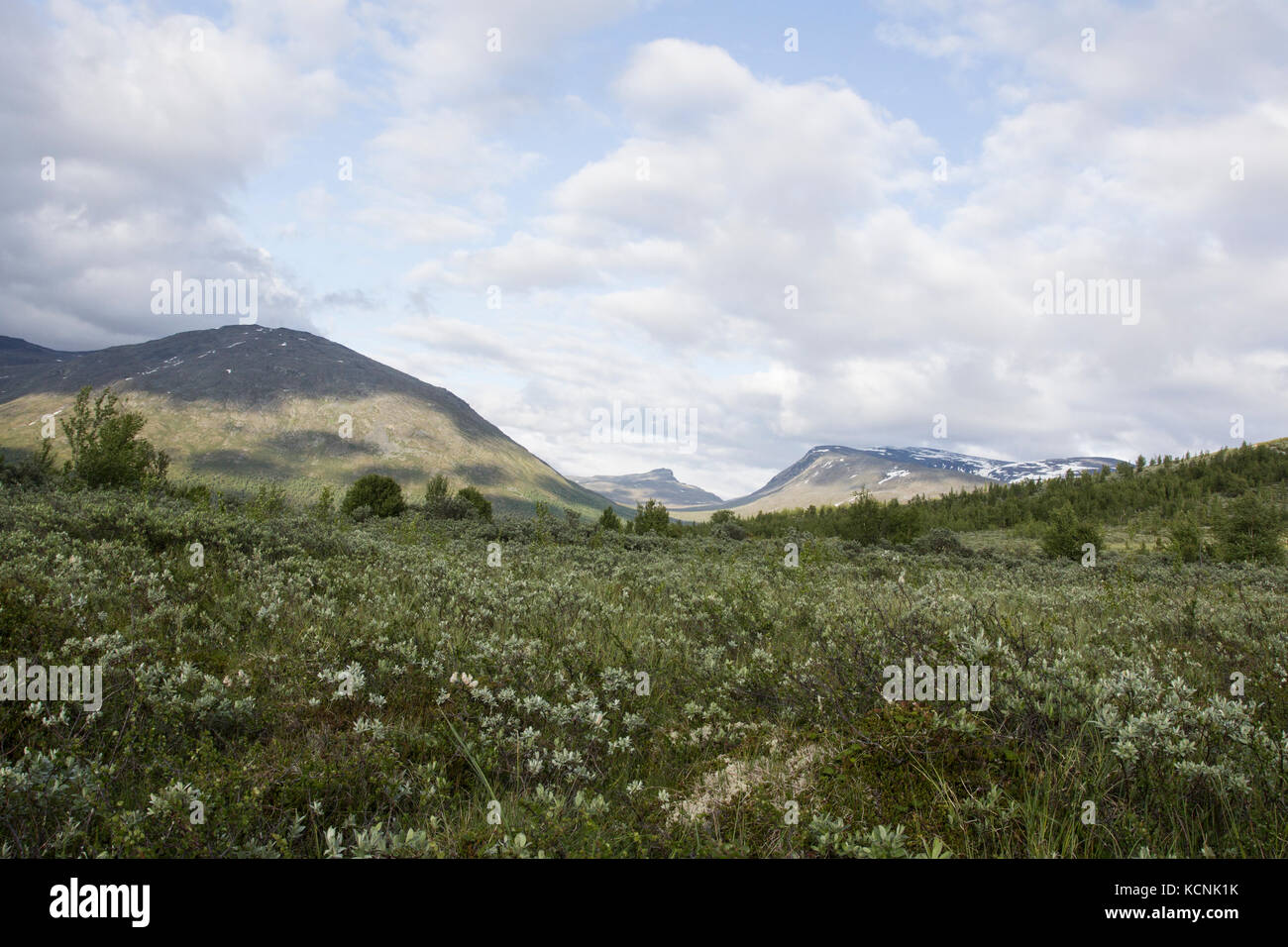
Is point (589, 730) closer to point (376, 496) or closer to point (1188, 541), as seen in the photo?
point (376, 496)

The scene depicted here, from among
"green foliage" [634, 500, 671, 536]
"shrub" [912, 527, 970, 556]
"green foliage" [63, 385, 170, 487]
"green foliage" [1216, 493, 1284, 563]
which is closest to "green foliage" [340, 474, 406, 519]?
"green foliage" [63, 385, 170, 487]

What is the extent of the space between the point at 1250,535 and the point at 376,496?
55.1 m

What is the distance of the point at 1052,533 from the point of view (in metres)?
38.7

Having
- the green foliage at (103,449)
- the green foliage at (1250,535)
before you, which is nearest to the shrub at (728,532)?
the green foliage at (103,449)

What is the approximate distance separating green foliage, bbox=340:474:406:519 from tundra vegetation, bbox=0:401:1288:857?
25.8 metres

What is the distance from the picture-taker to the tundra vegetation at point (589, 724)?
296 centimetres

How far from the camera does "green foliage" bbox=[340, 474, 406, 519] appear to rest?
112 ft

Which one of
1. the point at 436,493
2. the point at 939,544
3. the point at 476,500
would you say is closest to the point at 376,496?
the point at 436,493

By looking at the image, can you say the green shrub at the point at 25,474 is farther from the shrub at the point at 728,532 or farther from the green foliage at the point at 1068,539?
the green foliage at the point at 1068,539

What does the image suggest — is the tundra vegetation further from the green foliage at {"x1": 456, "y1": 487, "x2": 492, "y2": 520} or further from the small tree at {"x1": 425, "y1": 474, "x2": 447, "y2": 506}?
the green foliage at {"x1": 456, "y1": 487, "x2": 492, "y2": 520}

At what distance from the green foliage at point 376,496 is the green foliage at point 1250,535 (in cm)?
5081
